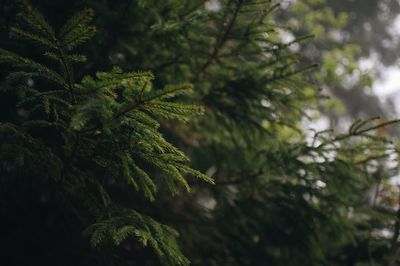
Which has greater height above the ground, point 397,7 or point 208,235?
point 397,7

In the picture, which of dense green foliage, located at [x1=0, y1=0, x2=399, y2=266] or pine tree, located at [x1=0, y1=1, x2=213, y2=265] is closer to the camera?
pine tree, located at [x1=0, y1=1, x2=213, y2=265]

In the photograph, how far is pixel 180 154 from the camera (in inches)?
75.1

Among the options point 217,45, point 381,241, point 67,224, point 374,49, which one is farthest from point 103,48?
point 374,49

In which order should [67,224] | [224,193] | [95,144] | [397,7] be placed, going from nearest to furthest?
[95,144], [67,224], [224,193], [397,7]

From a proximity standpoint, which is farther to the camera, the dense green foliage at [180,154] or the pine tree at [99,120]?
the dense green foliage at [180,154]

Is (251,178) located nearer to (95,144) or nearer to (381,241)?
(381,241)

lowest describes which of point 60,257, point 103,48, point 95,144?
point 60,257

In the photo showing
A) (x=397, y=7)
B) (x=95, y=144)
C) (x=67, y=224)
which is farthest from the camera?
(x=397, y=7)

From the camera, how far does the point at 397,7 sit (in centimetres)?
1183

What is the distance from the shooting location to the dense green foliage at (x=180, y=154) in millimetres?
2074

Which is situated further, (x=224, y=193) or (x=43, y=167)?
(x=224, y=193)

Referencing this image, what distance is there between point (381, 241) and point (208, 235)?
1802mm

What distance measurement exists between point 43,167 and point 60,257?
3.32 feet

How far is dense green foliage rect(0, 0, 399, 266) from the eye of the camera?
2.07m
